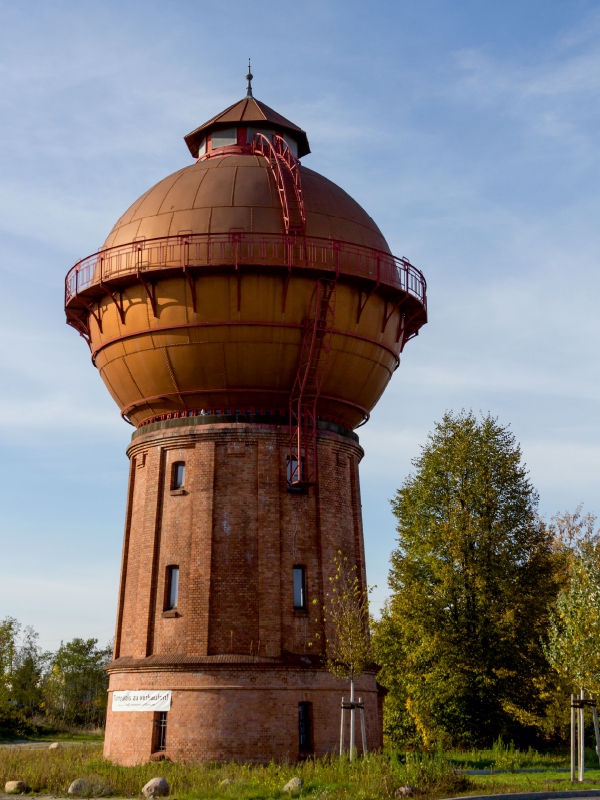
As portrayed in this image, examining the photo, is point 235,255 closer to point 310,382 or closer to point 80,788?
point 310,382

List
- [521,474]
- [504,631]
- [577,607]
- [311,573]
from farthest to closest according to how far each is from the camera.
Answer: [521,474]
[504,631]
[311,573]
[577,607]

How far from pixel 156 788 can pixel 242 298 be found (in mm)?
12250

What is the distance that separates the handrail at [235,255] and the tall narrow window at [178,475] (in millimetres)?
5309

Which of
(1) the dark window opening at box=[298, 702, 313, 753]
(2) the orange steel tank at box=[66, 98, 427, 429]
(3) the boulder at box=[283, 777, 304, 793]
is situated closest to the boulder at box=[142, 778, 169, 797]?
(3) the boulder at box=[283, 777, 304, 793]

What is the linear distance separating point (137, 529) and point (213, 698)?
5.54 m

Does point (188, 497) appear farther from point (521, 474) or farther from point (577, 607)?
point (521, 474)

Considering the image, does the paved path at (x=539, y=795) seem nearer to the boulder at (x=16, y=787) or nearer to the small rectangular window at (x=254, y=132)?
the boulder at (x=16, y=787)

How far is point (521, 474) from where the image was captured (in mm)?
33844

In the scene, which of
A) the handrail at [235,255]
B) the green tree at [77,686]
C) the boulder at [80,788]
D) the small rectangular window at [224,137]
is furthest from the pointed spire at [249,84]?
the green tree at [77,686]

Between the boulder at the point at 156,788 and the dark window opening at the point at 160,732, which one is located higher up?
the dark window opening at the point at 160,732

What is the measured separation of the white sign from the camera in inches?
906

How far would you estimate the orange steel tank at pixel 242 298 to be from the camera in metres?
24.5

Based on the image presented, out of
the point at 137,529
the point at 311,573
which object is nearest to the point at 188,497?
the point at 137,529

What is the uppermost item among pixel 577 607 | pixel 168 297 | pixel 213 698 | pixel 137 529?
pixel 168 297
